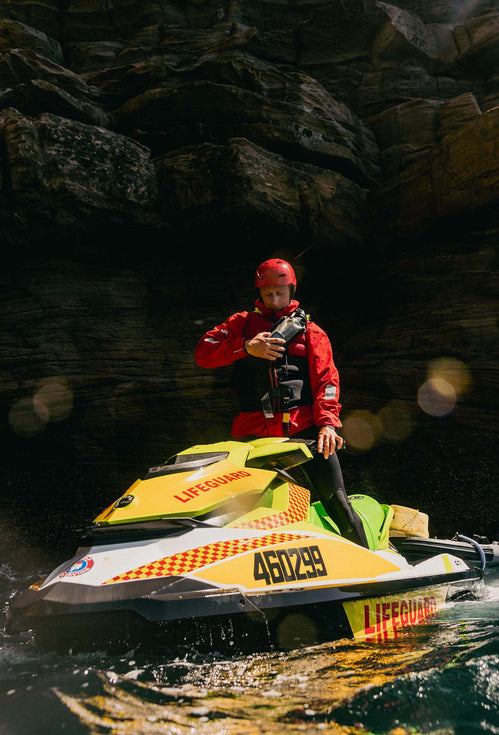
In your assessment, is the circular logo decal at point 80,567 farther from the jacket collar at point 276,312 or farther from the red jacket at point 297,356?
the jacket collar at point 276,312

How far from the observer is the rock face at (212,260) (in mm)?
5879

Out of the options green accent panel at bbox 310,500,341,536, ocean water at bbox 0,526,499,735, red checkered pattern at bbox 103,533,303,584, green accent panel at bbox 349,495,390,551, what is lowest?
ocean water at bbox 0,526,499,735

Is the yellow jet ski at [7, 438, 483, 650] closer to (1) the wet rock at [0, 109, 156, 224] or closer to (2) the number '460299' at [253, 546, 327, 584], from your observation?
(2) the number '460299' at [253, 546, 327, 584]

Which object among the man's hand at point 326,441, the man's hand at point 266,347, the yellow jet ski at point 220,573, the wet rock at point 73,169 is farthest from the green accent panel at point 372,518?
the wet rock at point 73,169

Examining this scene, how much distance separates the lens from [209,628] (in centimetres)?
208

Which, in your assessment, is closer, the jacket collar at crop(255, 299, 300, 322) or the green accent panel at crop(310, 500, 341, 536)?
the green accent panel at crop(310, 500, 341, 536)

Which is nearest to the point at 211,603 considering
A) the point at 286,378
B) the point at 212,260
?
the point at 286,378

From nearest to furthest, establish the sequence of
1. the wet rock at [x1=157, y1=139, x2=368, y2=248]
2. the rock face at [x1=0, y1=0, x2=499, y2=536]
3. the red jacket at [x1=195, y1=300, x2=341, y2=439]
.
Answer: the red jacket at [x1=195, y1=300, x2=341, y2=439], the rock face at [x1=0, y1=0, x2=499, y2=536], the wet rock at [x1=157, y1=139, x2=368, y2=248]

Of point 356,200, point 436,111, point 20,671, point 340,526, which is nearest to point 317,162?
point 356,200

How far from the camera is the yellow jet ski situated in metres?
2.00

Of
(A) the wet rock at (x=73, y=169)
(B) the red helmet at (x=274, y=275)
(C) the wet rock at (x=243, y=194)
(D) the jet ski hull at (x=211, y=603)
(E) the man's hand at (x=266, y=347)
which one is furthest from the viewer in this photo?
(C) the wet rock at (x=243, y=194)

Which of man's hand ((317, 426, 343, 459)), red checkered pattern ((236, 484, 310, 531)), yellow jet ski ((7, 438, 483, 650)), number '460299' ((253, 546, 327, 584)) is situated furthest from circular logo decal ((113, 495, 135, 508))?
man's hand ((317, 426, 343, 459))

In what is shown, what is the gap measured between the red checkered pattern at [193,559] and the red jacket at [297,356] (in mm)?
1047

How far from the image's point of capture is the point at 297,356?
3.46m
